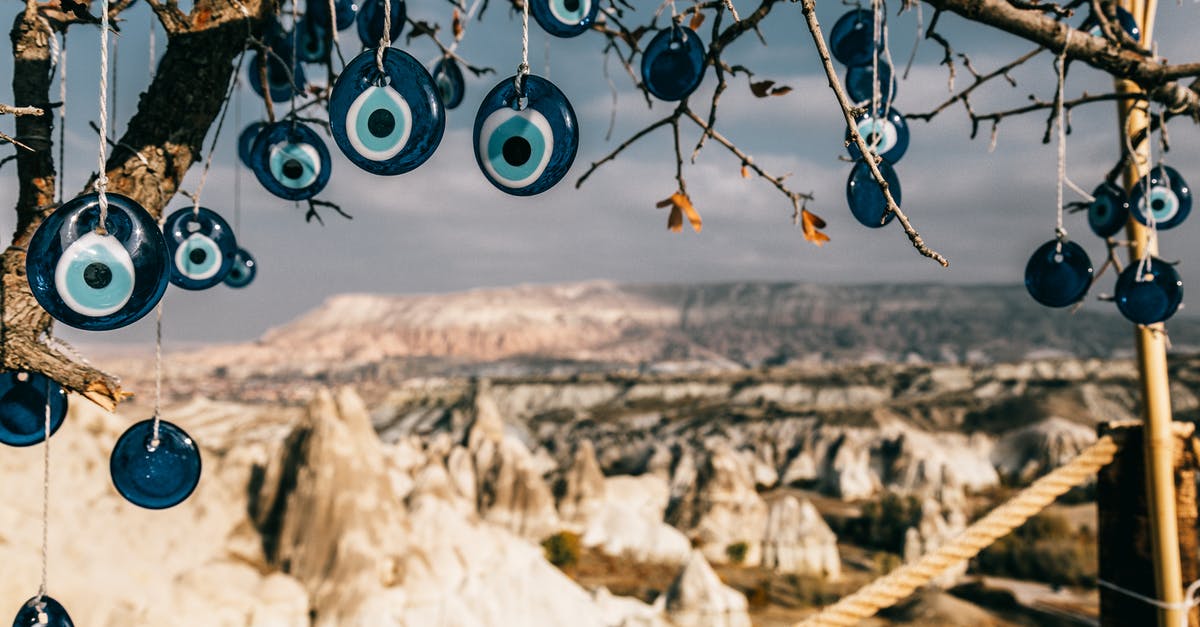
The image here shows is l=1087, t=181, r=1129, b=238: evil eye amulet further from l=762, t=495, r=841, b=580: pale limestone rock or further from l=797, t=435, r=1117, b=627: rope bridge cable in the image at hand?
l=762, t=495, r=841, b=580: pale limestone rock

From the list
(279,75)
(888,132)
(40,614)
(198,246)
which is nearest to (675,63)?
(888,132)

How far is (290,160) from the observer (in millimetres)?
2211

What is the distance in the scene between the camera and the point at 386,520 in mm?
9602

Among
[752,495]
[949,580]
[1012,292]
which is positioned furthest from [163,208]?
[1012,292]

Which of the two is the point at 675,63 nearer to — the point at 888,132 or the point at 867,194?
the point at 867,194

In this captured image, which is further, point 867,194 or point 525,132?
point 867,194

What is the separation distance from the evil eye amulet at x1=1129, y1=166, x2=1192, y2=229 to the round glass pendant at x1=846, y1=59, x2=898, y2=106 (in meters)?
0.81

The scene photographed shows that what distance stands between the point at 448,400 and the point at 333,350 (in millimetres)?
82875

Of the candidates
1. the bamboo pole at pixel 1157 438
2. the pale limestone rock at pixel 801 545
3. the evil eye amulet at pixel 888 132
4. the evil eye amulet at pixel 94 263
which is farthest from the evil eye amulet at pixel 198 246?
the pale limestone rock at pixel 801 545

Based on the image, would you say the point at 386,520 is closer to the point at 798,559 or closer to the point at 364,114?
the point at 364,114

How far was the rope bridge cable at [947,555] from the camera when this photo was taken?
8.04 ft

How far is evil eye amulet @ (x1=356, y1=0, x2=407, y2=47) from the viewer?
7.68ft

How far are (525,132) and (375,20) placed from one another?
126cm

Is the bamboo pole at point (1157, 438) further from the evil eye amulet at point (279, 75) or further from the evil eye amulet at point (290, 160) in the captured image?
the evil eye amulet at point (279, 75)
